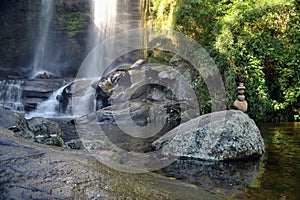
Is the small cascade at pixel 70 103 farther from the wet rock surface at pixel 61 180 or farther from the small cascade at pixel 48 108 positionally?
the wet rock surface at pixel 61 180

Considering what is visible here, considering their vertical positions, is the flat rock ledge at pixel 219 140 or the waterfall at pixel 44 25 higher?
the waterfall at pixel 44 25

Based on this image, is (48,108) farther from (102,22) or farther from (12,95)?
(102,22)

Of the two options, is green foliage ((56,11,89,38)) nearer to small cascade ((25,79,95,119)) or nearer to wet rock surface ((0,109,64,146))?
small cascade ((25,79,95,119))

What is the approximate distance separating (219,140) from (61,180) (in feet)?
11.1

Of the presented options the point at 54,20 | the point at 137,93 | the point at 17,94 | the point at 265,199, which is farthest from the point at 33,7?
the point at 265,199

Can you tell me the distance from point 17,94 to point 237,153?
1078cm

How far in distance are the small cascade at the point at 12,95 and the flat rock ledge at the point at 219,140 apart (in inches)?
366

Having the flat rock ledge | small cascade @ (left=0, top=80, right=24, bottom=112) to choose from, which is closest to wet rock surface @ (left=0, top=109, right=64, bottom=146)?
the flat rock ledge

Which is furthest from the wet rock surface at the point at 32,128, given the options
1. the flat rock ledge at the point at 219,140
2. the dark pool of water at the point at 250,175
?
the dark pool of water at the point at 250,175

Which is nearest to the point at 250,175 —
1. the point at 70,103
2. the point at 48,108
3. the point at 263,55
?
the point at 263,55

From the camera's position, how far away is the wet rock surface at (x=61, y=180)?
214 centimetres

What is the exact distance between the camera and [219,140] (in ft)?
17.0

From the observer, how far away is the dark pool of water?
3.72 meters

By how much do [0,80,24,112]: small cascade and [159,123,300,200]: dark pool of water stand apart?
32.6 ft
